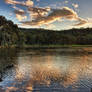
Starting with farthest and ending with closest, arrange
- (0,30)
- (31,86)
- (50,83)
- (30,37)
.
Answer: (30,37)
(0,30)
(50,83)
(31,86)

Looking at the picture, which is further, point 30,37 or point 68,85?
point 30,37

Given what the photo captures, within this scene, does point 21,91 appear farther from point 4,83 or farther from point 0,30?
point 0,30

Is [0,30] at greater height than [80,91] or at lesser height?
greater

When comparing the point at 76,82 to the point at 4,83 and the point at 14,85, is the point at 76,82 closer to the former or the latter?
the point at 14,85

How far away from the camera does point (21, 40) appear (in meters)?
138

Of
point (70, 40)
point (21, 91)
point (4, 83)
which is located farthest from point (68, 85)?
point (70, 40)

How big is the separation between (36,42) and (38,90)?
16060 centimetres

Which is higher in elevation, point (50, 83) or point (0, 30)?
point (0, 30)

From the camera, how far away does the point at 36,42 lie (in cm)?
17725

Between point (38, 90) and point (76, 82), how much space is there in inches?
233

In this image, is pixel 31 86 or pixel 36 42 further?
pixel 36 42

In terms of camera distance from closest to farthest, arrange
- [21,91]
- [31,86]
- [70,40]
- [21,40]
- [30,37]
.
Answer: [21,91] < [31,86] < [21,40] < [30,37] < [70,40]

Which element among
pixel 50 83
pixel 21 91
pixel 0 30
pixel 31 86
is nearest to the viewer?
pixel 21 91

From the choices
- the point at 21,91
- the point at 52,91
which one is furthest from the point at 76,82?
the point at 21,91
